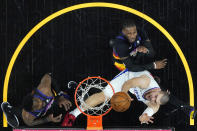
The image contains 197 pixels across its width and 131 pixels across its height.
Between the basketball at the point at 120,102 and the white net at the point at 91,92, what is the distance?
25 cm

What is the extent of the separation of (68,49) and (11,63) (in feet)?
4.39

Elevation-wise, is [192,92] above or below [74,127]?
above

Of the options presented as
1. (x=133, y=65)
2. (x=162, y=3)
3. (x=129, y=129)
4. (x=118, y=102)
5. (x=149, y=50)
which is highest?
(x=162, y=3)

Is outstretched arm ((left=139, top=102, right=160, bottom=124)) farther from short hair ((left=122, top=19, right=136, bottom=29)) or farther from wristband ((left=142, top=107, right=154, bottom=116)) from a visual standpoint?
short hair ((left=122, top=19, right=136, bottom=29))

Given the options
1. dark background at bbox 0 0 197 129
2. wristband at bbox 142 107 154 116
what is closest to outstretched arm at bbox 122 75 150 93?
dark background at bbox 0 0 197 129

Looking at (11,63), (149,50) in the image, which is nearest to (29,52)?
(11,63)

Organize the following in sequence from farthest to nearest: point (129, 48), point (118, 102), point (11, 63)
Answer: point (11, 63) → point (129, 48) → point (118, 102)

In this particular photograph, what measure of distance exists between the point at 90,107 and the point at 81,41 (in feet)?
4.83

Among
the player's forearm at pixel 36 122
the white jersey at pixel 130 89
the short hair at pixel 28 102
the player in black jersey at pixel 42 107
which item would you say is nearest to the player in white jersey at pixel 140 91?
A: the white jersey at pixel 130 89

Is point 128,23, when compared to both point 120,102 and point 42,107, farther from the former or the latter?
point 42,107

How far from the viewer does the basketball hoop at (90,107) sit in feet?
16.1

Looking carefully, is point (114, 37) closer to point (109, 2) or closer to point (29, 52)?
point (109, 2)

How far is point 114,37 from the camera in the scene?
5.14 metres

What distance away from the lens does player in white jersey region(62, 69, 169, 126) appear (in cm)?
495
